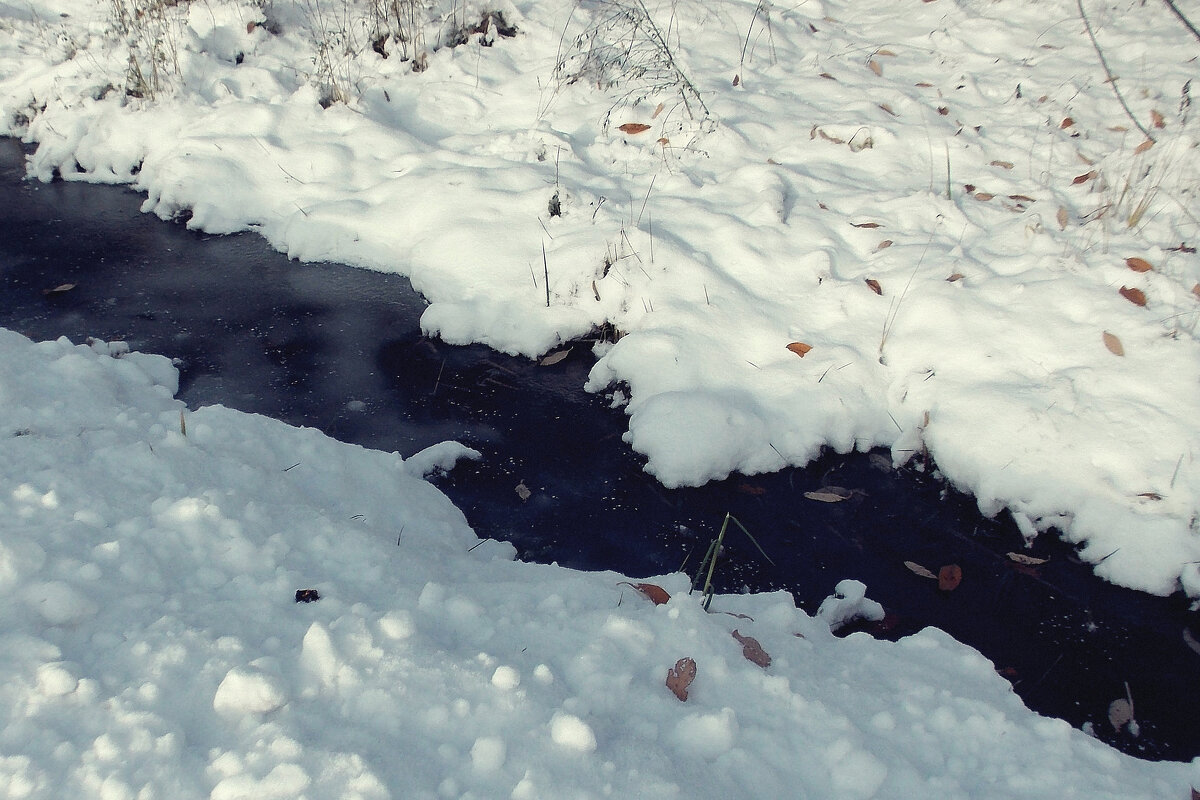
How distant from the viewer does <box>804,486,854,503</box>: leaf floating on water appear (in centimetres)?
261

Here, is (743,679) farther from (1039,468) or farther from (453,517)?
(1039,468)

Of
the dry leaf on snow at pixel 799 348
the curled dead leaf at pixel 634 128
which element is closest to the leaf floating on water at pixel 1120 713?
the dry leaf on snow at pixel 799 348

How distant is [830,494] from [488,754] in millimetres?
1655

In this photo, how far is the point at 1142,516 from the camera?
2.42 meters

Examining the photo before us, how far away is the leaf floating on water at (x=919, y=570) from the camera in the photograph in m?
2.37

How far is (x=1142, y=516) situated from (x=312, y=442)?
261 cm

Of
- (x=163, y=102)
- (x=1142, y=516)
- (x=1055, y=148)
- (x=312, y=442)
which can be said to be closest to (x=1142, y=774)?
(x=1142, y=516)

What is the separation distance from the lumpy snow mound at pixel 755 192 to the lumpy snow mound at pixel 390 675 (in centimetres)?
96

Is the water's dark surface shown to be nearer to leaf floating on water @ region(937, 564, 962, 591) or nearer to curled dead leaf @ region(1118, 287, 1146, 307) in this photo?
leaf floating on water @ region(937, 564, 962, 591)

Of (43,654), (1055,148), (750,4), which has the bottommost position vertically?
(43,654)

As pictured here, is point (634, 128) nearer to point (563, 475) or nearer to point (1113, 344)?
point (563, 475)

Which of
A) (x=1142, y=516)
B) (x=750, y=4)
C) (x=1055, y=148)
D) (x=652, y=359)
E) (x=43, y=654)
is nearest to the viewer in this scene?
(x=43, y=654)

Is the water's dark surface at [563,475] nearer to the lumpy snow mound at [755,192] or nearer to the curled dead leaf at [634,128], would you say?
the lumpy snow mound at [755,192]

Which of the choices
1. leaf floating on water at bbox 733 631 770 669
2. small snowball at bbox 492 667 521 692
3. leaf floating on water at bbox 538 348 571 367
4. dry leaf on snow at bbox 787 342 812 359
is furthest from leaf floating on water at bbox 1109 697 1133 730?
leaf floating on water at bbox 538 348 571 367
